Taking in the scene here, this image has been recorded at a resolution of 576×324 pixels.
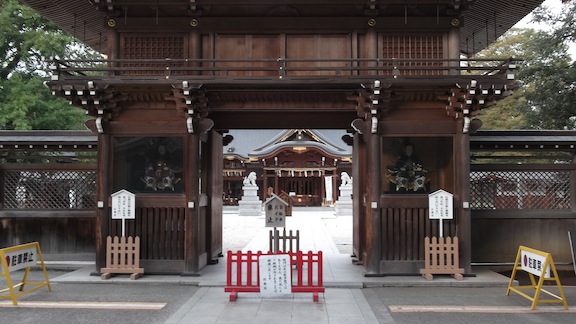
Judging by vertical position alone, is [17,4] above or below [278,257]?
above

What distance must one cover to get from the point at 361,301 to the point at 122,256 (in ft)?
17.4

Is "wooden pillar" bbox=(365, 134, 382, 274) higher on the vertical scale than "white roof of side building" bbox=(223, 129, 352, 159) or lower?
lower

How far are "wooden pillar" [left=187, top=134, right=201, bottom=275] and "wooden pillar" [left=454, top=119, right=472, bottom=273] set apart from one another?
587 cm

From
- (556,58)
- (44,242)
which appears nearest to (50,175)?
(44,242)

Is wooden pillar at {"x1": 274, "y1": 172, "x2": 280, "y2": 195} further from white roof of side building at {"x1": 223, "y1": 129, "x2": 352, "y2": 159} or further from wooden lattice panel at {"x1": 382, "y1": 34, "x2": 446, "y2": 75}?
wooden lattice panel at {"x1": 382, "y1": 34, "x2": 446, "y2": 75}

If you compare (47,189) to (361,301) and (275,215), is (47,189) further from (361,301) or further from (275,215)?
(361,301)

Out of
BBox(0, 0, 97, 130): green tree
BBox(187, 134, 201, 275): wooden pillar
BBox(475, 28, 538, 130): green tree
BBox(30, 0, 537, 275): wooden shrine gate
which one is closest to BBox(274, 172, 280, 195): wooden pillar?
BBox(475, 28, 538, 130): green tree

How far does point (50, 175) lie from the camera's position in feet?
37.9

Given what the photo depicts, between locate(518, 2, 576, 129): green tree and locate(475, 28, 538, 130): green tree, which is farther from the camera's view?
locate(475, 28, 538, 130): green tree

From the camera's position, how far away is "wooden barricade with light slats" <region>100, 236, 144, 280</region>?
9.48 meters

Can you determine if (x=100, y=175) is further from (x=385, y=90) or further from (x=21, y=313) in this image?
(x=385, y=90)

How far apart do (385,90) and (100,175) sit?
6650mm

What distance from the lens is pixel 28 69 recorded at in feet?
69.4

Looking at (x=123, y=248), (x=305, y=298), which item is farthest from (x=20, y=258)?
(x=305, y=298)
